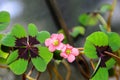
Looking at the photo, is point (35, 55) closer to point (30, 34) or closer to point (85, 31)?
point (30, 34)

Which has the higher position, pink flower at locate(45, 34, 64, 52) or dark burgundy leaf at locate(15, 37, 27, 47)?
dark burgundy leaf at locate(15, 37, 27, 47)

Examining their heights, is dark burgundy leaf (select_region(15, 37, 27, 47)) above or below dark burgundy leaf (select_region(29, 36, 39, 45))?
above

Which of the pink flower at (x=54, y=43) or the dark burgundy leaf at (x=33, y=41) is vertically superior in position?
the dark burgundy leaf at (x=33, y=41)

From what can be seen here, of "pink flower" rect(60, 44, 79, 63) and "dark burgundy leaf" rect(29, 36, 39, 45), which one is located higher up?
"dark burgundy leaf" rect(29, 36, 39, 45)

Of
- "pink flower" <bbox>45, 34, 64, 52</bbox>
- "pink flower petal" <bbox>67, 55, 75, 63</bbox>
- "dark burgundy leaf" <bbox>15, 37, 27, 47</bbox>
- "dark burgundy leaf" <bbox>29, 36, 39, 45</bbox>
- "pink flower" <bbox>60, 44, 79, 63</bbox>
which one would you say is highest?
"dark burgundy leaf" <bbox>15, 37, 27, 47</bbox>

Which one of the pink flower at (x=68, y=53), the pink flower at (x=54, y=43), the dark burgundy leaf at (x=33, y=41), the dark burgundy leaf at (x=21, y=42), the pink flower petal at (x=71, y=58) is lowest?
the pink flower petal at (x=71, y=58)

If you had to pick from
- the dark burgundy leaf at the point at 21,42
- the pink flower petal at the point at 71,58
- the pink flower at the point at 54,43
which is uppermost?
the dark burgundy leaf at the point at 21,42

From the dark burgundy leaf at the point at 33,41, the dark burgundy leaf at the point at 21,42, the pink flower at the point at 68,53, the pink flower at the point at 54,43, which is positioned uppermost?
the dark burgundy leaf at the point at 21,42

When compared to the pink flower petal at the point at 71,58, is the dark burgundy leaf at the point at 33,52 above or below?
above

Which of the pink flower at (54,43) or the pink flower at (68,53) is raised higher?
the pink flower at (54,43)

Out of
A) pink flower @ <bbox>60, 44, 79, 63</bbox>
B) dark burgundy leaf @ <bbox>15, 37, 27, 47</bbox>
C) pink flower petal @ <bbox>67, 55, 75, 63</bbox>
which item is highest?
dark burgundy leaf @ <bbox>15, 37, 27, 47</bbox>

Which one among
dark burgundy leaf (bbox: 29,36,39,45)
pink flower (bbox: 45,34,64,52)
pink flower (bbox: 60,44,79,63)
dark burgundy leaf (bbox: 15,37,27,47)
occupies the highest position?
dark burgundy leaf (bbox: 15,37,27,47)
